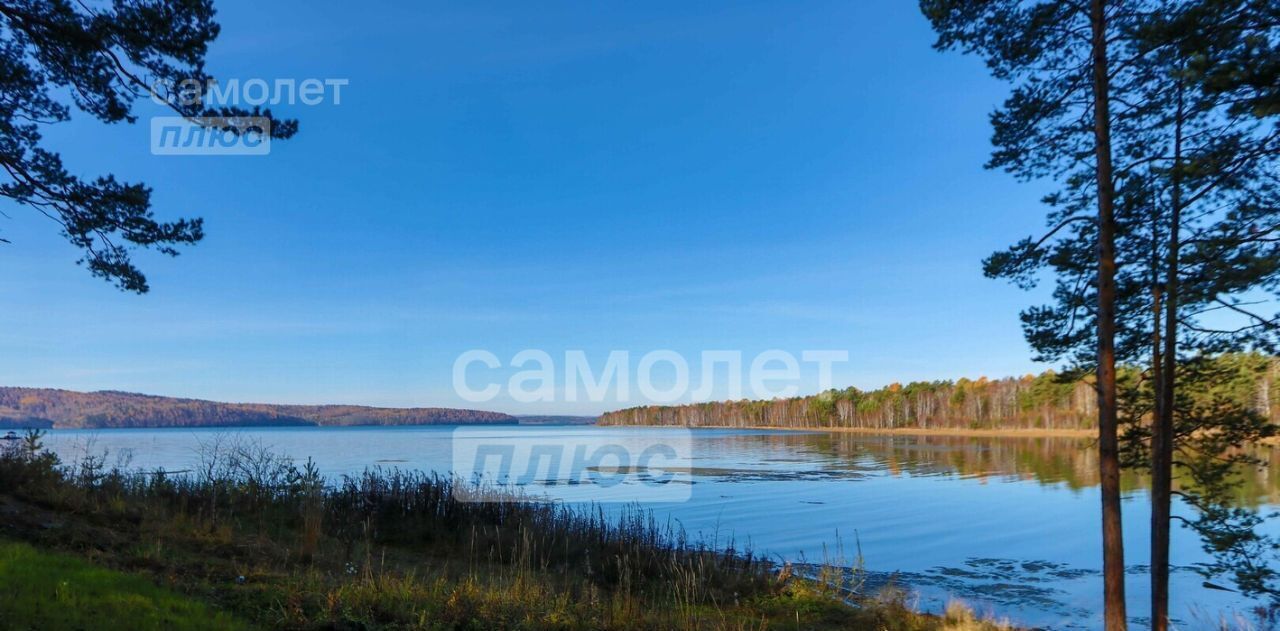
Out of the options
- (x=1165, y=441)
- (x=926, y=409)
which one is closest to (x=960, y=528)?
(x=1165, y=441)

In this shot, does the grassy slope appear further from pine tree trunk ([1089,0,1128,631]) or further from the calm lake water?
the calm lake water

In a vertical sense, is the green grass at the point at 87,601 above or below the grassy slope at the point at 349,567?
above

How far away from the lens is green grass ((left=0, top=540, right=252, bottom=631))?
497 centimetres

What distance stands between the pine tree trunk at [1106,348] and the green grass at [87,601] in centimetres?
941

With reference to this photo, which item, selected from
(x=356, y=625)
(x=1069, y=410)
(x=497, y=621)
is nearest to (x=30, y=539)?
(x=356, y=625)

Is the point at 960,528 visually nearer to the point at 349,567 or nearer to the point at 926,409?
the point at 349,567

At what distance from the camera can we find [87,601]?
17.6ft

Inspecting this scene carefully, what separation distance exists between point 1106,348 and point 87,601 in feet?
35.7

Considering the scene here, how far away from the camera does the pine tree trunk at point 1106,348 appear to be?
26.8ft

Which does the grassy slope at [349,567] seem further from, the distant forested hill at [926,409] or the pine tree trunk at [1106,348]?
the distant forested hill at [926,409]

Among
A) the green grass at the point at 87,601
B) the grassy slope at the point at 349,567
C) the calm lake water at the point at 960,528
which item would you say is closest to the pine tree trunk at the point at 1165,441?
the calm lake water at the point at 960,528

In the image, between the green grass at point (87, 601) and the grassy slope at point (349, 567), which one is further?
the grassy slope at point (349, 567)

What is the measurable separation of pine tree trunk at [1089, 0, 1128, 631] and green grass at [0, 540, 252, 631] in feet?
30.9

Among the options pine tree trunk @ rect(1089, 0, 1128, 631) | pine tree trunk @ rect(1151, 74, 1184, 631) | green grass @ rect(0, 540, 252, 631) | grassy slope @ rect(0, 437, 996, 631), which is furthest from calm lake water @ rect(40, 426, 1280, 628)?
green grass @ rect(0, 540, 252, 631)
